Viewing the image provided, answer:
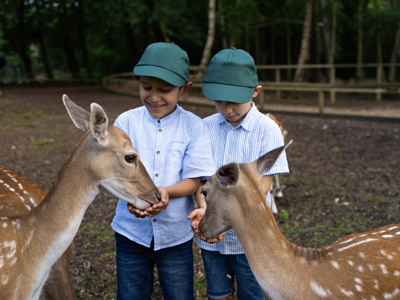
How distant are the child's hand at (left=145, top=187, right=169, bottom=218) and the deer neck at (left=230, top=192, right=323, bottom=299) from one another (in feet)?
1.33

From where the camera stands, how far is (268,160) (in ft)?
7.22

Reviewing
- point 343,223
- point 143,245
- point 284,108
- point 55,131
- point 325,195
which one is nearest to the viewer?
point 143,245

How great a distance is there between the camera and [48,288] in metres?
2.88

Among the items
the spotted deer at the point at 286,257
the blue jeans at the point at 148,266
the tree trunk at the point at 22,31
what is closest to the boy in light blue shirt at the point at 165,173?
the blue jeans at the point at 148,266

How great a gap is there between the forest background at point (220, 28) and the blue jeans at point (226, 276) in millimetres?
12846

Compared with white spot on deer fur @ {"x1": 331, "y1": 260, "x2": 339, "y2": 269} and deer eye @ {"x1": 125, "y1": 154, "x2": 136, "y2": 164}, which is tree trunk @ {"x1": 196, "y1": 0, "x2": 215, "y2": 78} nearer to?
deer eye @ {"x1": 125, "y1": 154, "x2": 136, "y2": 164}

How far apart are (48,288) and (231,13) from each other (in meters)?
15.4

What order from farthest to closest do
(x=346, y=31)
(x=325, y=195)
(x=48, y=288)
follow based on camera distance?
(x=346, y=31), (x=325, y=195), (x=48, y=288)

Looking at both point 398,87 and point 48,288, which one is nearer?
point 48,288

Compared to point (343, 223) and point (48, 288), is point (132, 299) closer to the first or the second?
point (48, 288)

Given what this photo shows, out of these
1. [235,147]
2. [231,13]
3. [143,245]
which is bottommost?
[143,245]

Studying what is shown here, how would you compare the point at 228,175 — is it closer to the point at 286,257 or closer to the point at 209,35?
the point at 286,257

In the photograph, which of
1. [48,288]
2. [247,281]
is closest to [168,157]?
[247,281]

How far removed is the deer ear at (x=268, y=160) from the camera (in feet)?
7.10
